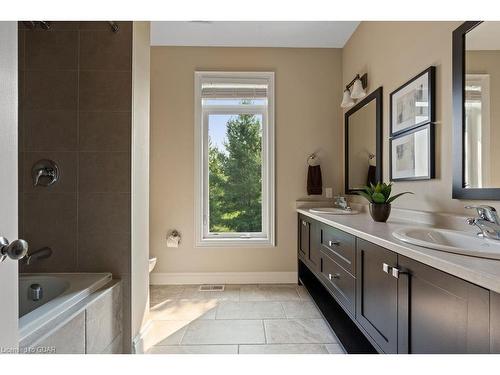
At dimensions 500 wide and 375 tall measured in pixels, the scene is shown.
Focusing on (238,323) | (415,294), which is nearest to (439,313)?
(415,294)

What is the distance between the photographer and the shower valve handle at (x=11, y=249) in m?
0.64

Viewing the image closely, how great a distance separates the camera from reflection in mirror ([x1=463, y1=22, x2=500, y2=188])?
116 cm

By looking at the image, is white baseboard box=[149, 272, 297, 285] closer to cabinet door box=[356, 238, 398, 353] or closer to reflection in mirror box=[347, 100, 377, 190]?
reflection in mirror box=[347, 100, 377, 190]

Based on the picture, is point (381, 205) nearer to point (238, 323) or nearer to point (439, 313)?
point (439, 313)

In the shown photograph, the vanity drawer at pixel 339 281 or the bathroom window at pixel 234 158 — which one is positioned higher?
the bathroom window at pixel 234 158

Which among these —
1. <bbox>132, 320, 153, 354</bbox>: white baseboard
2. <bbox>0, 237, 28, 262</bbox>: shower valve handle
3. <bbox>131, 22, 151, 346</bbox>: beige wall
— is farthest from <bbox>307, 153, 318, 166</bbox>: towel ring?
<bbox>0, 237, 28, 262</bbox>: shower valve handle

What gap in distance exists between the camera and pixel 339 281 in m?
1.67

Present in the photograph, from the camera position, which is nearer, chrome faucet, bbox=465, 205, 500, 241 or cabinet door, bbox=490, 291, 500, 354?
cabinet door, bbox=490, 291, 500, 354

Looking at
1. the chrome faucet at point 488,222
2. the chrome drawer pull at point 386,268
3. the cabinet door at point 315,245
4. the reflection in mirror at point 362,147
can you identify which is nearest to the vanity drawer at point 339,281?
the cabinet door at point 315,245

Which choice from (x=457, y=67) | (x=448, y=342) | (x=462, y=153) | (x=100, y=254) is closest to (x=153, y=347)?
(x=100, y=254)

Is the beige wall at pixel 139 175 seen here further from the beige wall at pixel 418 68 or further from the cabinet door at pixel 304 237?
the beige wall at pixel 418 68

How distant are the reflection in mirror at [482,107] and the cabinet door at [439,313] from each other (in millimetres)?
640

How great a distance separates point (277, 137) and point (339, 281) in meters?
1.75
